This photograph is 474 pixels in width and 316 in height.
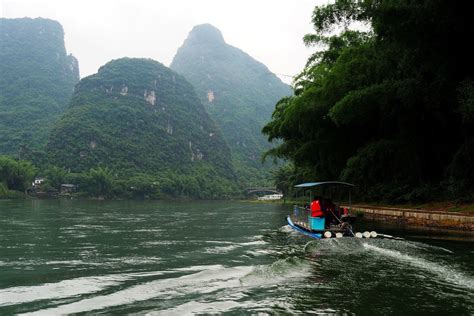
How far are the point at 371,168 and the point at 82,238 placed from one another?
16.2 meters

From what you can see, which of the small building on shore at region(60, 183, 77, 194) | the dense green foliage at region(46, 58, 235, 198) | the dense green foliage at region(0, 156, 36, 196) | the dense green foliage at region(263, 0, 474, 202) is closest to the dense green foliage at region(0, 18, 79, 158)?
the dense green foliage at region(46, 58, 235, 198)

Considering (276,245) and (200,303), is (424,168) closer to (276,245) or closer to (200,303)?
(276,245)

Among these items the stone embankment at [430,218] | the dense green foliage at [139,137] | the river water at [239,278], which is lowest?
the river water at [239,278]

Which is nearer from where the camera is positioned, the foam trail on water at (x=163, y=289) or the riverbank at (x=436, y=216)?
the foam trail on water at (x=163, y=289)

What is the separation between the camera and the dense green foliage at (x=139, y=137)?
11483 centimetres

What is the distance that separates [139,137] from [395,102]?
136m

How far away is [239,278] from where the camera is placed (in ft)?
30.1

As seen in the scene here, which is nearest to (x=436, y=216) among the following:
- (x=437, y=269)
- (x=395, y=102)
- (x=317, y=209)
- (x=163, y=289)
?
(x=395, y=102)

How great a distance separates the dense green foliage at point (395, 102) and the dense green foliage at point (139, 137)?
255ft

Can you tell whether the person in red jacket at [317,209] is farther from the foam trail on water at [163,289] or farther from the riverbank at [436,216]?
the foam trail on water at [163,289]

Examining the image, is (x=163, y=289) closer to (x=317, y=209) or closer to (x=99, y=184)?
(x=317, y=209)

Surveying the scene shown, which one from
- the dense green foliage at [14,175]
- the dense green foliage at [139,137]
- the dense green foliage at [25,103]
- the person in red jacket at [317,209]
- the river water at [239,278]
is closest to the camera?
the river water at [239,278]

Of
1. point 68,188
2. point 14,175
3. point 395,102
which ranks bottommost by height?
point 68,188

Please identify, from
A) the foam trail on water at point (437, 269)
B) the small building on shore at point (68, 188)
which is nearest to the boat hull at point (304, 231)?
the foam trail on water at point (437, 269)
